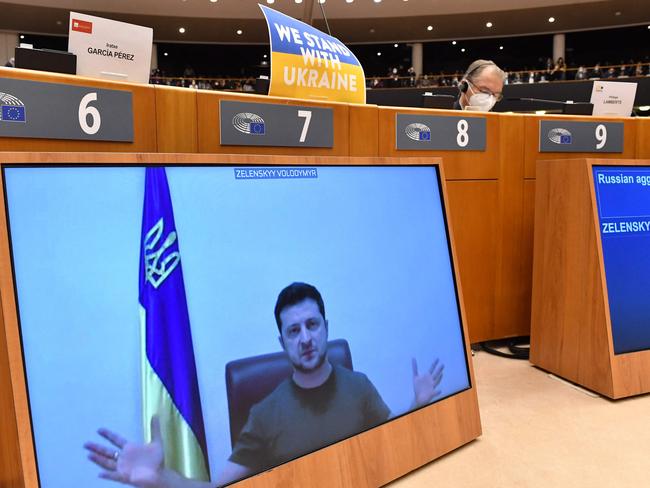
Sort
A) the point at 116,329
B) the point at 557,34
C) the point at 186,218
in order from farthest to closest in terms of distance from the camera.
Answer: the point at 557,34, the point at 186,218, the point at 116,329

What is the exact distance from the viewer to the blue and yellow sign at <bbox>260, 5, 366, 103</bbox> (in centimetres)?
194

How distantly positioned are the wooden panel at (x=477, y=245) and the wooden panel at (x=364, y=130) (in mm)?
460

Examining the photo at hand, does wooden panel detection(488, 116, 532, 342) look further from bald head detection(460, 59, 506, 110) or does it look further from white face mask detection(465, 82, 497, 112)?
bald head detection(460, 59, 506, 110)

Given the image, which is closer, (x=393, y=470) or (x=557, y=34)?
(x=393, y=470)

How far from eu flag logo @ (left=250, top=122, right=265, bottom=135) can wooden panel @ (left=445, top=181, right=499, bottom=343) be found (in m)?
0.95

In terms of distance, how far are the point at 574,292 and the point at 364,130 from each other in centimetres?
98

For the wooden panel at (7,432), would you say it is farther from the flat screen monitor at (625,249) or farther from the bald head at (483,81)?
the bald head at (483,81)

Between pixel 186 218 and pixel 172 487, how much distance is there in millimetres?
509

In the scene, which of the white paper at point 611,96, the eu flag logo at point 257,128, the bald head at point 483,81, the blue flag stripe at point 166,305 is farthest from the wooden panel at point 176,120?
the white paper at point 611,96

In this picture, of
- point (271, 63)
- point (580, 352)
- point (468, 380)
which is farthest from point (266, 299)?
point (580, 352)

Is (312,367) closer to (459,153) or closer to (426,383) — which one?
(426,383)

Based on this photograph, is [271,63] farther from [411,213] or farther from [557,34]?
[557,34]

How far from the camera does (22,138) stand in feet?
4.64

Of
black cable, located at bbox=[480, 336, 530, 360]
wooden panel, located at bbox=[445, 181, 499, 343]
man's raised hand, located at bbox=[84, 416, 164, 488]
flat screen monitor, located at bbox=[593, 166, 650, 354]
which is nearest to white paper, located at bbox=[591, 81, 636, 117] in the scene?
wooden panel, located at bbox=[445, 181, 499, 343]
